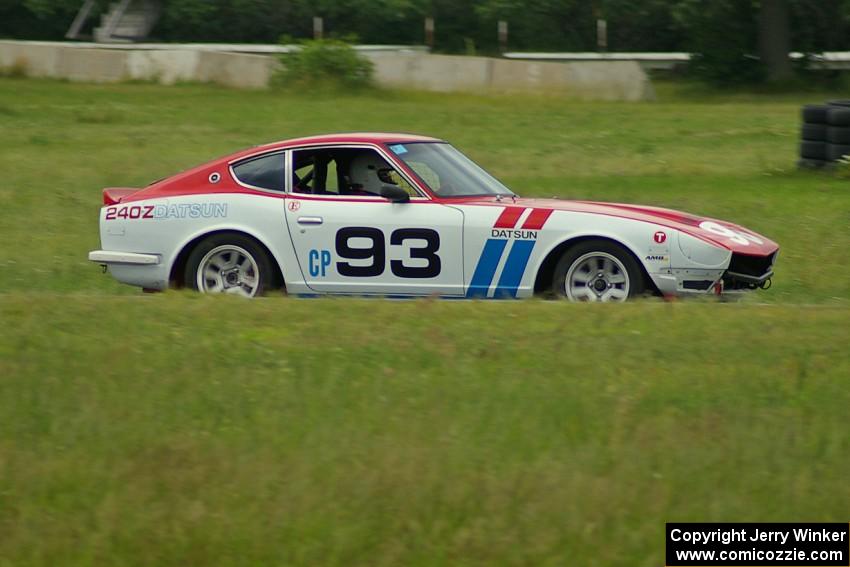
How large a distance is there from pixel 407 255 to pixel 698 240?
6.66ft

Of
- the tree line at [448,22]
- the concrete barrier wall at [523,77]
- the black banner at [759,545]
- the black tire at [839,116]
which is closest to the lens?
the black banner at [759,545]

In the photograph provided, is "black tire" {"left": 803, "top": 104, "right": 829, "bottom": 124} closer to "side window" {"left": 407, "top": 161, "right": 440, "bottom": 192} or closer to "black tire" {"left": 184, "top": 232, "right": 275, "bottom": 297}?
"side window" {"left": 407, "top": 161, "right": 440, "bottom": 192}

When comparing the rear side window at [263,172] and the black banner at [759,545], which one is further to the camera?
the rear side window at [263,172]

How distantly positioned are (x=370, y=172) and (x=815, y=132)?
32.0 ft

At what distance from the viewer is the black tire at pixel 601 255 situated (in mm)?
9055

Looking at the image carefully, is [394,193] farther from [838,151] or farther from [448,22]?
[448,22]

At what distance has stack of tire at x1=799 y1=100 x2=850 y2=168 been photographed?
56.3 feet

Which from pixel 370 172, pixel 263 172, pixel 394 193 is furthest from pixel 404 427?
pixel 263 172

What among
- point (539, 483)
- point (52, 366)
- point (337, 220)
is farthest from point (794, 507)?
point (337, 220)

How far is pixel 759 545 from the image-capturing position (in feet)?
18.1

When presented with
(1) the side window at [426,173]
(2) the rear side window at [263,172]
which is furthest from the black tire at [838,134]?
(2) the rear side window at [263,172]

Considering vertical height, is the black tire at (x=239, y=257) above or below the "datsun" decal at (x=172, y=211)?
below

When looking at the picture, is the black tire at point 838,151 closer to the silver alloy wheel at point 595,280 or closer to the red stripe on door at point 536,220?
the silver alloy wheel at point 595,280

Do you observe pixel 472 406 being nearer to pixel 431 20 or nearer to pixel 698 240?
pixel 698 240
